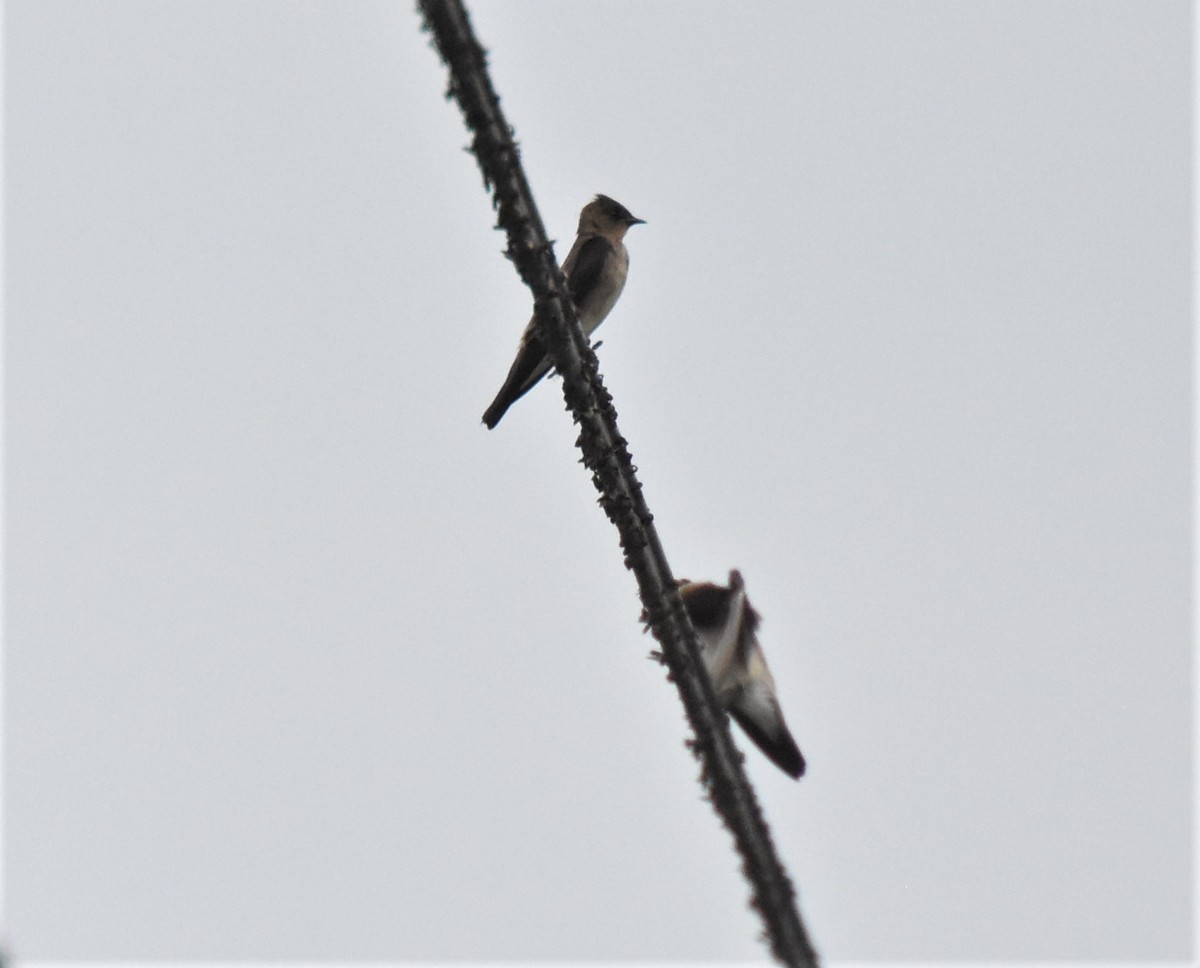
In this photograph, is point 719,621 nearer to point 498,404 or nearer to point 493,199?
point 498,404

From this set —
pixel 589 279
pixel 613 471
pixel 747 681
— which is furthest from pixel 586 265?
pixel 613 471

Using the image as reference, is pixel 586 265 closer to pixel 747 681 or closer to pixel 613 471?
pixel 747 681

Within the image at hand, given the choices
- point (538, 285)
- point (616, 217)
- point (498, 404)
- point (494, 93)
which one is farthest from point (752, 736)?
point (494, 93)

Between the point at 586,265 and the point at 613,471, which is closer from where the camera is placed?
the point at 613,471

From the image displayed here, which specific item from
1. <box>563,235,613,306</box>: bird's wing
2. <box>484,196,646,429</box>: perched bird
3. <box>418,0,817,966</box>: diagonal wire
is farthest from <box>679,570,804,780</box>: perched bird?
<box>418,0,817,966</box>: diagonal wire

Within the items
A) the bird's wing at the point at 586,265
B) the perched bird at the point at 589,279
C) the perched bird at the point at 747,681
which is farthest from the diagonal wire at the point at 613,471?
the bird's wing at the point at 586,265

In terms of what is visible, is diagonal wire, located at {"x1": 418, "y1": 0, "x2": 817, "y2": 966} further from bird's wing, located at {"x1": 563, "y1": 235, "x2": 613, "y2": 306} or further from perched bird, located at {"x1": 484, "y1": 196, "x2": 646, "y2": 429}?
bird's wing, located at {"x1": 563, "y1": 235, "x2": 613, "y2": 306}
